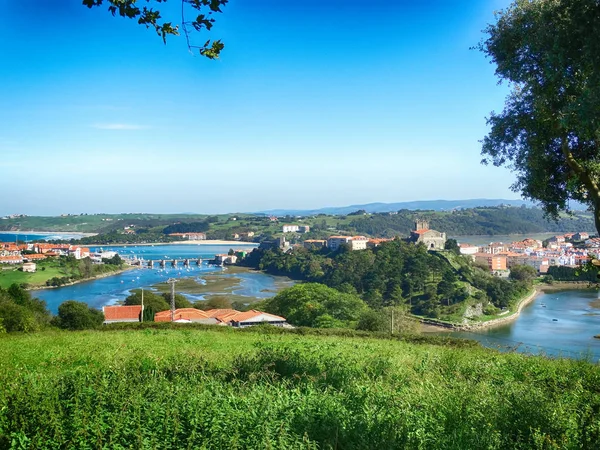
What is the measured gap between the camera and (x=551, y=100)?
217 inches

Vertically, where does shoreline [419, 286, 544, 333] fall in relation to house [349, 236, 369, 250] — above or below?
below

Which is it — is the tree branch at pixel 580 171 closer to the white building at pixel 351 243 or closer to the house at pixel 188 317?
the house at pixel 188 317

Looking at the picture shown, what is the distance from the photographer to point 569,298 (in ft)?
196

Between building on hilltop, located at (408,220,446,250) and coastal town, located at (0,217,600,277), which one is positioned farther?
building on hilltop, located at (408,220,446,250)

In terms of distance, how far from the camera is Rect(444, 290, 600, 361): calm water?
33938 millimetres

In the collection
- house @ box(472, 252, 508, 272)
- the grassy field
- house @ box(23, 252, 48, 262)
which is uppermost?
the grassy field

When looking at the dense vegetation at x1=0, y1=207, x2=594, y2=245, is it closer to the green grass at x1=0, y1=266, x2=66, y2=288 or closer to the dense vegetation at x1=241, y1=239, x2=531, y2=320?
the dense vegetation at x1=241, y1=239, x2=531, y2=320

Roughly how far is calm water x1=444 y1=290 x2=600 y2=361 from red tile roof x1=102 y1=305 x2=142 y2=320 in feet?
73.2

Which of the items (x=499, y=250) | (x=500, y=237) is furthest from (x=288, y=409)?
(x=500, y=237)

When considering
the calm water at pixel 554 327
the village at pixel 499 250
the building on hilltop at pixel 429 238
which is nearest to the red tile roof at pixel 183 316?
the calm water at pixel 554 327

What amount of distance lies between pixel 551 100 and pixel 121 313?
32.8 m

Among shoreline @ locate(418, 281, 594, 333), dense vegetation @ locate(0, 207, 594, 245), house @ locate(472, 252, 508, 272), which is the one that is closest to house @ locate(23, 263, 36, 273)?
shoreline @ locate(418, 281, 594, 333)

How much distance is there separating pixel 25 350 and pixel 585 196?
8805mm

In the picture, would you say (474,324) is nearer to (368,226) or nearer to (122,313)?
(122,313)
